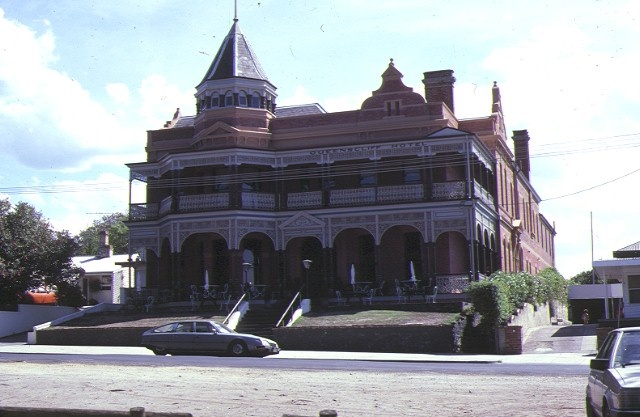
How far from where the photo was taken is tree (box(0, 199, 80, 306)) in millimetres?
43344

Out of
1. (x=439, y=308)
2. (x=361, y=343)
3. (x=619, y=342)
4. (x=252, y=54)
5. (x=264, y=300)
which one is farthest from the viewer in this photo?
(x=252, y=54)

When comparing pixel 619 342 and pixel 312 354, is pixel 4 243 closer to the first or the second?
pixel 312 354

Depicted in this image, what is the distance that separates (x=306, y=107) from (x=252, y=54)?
402 centimetres

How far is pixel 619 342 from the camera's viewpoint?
1079 cm

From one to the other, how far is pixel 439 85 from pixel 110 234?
53931 millimetres

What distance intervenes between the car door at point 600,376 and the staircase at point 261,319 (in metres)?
22.5

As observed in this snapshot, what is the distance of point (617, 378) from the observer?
390 inches

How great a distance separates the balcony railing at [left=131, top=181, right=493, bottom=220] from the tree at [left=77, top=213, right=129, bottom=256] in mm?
44577

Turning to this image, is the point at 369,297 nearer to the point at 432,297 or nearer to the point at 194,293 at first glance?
the point at 432,297

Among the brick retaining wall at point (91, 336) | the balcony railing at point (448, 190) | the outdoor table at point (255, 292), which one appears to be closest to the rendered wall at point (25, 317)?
the brick retaining wall at point (91, 336)

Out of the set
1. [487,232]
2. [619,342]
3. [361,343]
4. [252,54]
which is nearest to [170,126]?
[252,54]

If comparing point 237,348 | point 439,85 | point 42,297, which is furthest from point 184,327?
point 42,297

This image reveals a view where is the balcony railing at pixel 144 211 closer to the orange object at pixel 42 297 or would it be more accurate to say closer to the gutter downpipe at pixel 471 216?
the orange object at pixel 42 297

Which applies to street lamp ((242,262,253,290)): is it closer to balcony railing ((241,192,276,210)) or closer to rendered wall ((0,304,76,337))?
balcony railing ((241,192,276,210))
